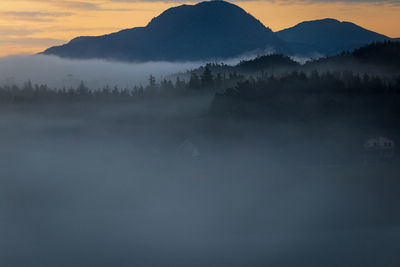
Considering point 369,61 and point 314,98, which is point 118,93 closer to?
point 314,98

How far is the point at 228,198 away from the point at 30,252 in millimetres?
28537

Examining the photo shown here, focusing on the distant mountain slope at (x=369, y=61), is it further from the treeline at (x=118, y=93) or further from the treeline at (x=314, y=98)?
the treeline at (x=118, y=93)

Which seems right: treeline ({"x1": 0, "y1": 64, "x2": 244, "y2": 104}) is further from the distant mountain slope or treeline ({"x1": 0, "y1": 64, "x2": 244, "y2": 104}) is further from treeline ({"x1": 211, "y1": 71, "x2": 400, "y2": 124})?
treeline ({"x1": 211, "y1": 71, "x2": 400, "y2": 124})

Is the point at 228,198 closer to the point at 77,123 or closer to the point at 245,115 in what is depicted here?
the point at 245,115

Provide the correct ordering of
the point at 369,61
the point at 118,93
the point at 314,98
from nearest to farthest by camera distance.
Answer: the point at 314,98 → the point at 369,61 → the point at 118,93

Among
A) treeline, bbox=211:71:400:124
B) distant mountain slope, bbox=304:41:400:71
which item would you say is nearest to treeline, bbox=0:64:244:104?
distant mountain slope, bbox=304:41:400:71

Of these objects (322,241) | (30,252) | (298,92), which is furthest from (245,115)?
(30,252)

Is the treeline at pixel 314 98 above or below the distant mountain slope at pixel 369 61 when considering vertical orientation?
below

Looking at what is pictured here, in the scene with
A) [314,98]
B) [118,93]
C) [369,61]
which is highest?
[369,61]

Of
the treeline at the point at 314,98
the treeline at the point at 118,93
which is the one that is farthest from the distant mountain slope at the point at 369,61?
Result: the treeline at the point at 118,93

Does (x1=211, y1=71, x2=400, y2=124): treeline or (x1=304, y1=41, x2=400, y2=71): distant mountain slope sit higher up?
(x1=304, y1=41, x2=400, y2=71): distant mountain slope

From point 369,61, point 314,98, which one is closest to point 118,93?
point 314,98

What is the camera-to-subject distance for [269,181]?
88.9 meters

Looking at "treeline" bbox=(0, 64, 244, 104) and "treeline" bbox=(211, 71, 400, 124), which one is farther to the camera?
"treeline" bbox=(0, 64, 244, 104)
